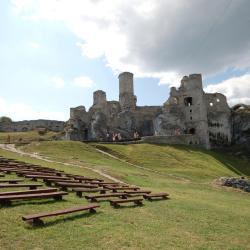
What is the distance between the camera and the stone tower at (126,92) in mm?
93000

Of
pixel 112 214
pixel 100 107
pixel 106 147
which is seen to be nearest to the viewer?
pixel 112 214

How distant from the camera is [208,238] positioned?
13.3 m

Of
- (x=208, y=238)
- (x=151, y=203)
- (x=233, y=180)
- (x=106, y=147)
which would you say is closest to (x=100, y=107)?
(x=106, y=147)

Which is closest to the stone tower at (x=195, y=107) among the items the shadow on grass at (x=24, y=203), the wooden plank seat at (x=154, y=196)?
the wooden plank seat at (x=154, y=196)

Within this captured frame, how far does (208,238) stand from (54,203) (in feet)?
21.0

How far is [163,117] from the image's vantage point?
8569 cm

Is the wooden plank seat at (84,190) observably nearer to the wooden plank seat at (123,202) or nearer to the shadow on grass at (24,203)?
the wooden plank seat at (123,202)

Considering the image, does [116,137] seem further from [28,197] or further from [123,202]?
[28,197]

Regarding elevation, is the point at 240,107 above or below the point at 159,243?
above

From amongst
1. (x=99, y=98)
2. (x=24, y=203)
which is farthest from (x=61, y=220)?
(x=99, y=98)

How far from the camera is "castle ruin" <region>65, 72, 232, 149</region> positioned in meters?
81.9

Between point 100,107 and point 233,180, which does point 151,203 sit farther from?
point 100,107

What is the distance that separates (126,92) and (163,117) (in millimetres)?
13301

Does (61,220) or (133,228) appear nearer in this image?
(61,220)
